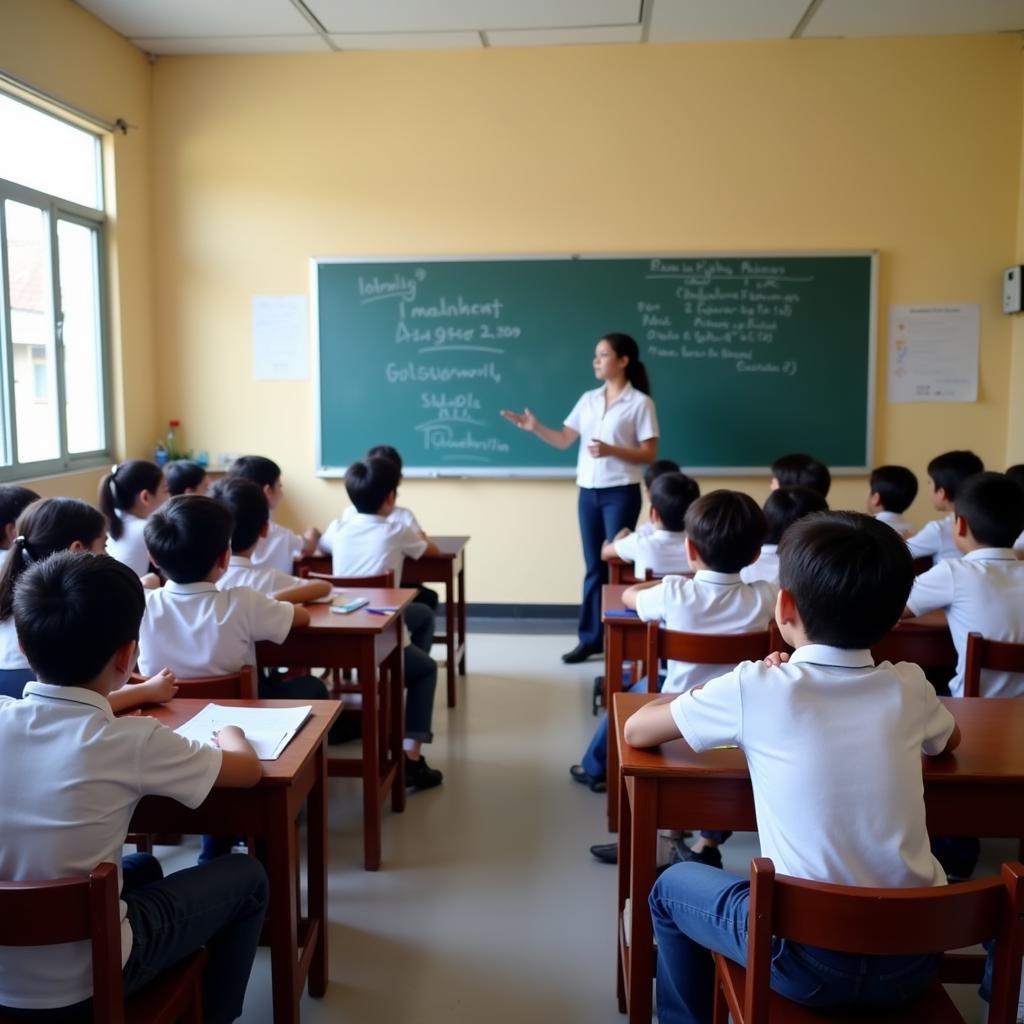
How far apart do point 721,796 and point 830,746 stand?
1.20 ft

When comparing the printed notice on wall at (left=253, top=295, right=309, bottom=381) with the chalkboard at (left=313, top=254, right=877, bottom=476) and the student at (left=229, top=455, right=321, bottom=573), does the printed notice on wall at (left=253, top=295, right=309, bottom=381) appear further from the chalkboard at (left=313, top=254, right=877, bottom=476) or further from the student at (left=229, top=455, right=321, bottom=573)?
the student at (left=229, top=455, right=321, bottom=573)

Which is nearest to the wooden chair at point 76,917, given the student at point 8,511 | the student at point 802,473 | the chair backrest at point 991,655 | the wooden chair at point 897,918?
the wooden chair at point 897,918

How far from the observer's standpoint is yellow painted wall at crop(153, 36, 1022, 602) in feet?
17.2

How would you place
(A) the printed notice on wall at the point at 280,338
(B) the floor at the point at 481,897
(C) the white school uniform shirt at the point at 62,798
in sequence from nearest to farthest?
(C) the white school uniform shirt at the point at 62,798
(B) the floor at the point at 481,897
(A) the printed notice on wall at the point at 280,338

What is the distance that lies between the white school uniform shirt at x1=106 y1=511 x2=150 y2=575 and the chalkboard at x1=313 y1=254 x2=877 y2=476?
97.7 inches

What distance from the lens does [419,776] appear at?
3309 mm

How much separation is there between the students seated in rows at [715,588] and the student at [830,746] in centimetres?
84

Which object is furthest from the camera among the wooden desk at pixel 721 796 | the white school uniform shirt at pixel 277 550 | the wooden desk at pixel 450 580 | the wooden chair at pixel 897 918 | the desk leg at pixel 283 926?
the wooden desk at pixel 450 580

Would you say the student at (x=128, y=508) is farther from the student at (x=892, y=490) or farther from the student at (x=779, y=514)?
the student at (x=892, y=490)

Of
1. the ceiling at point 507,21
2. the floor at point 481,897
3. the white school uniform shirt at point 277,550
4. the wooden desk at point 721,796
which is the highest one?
the ceiling at point 507,21

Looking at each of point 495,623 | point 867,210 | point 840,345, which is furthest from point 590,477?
point 867,210

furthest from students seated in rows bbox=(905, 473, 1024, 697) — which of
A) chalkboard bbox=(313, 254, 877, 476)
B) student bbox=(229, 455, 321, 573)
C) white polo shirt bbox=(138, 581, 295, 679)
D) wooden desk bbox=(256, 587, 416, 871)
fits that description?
chalkboard bbox=(313, 254, 877, 476)

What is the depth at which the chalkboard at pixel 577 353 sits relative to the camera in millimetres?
5398

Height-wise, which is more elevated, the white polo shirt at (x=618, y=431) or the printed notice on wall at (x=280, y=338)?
the printed notice on wall at (x=280, y=338)
